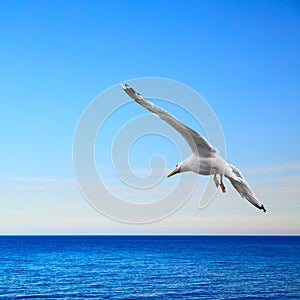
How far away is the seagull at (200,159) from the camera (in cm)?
620

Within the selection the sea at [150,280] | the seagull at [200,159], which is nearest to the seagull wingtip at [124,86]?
the seagull at [200,159]

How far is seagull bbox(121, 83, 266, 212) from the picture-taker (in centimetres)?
620

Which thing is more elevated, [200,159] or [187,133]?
[187,133]

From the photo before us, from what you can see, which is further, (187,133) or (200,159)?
(187,133)

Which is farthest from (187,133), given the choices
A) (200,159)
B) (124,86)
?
(124,86)

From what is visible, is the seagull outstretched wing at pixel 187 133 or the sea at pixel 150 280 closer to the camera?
the seagull outstretched wing at pixel 187 133

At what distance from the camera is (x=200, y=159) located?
6.29 meters

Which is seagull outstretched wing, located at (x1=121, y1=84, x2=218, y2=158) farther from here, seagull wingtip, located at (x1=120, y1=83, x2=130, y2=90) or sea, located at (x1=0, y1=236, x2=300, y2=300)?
sea, located at (x1=0, y1=236, x2=300, y2=300)

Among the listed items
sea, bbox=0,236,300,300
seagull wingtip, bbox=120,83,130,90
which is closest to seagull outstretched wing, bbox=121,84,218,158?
seagull wingtip, bbox=120,83,130,90

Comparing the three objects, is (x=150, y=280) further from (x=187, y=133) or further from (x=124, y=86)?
(x=187, y=133)

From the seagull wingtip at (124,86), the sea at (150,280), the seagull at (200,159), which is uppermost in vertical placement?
the seagull wingtip at (124,86)

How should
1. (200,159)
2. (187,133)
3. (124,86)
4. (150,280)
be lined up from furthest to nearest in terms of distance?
(150,280)
(124,86)
(187,133)
(200,159)

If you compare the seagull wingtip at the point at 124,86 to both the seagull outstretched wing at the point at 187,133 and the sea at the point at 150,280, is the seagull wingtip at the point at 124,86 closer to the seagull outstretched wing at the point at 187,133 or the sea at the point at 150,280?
the seagull outstretched wing at the point at 187,133

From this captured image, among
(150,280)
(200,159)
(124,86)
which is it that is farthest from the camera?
(150,280)
